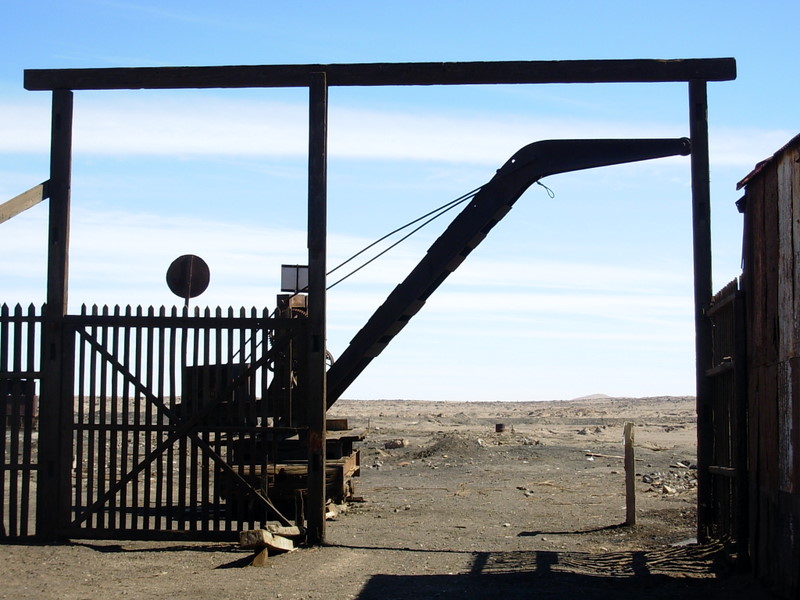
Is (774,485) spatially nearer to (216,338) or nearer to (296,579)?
(296,579)

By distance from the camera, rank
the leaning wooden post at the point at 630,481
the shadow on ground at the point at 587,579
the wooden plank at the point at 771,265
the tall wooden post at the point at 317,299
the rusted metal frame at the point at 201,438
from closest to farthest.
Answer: the wooden plank at the point at 771,265 → the shadow on ground at the point at 587,579 → the rusted metal frame at the point at 201,438 → the tall wooden post at the point at 317,299 → the leaning wooden post at the point at 630,481

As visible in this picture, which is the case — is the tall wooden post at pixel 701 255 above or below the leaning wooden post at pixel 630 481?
above

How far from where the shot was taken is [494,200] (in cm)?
1276

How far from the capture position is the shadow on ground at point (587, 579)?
28.1 ft

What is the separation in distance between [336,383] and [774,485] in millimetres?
6635

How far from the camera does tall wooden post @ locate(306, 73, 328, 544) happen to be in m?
11.7

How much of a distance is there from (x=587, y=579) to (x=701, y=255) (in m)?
4.42

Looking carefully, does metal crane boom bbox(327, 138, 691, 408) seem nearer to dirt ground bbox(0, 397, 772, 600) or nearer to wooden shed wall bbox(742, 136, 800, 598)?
dirt ground bbox(0, 397, 772, 600)

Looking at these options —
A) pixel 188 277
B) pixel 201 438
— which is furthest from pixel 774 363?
pixel 188 277

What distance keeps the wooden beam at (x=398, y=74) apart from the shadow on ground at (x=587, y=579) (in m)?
5.61

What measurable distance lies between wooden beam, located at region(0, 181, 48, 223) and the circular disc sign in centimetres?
183

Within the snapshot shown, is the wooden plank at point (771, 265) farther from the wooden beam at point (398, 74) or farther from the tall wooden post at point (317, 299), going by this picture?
the tall wooden post at point (317, 299)

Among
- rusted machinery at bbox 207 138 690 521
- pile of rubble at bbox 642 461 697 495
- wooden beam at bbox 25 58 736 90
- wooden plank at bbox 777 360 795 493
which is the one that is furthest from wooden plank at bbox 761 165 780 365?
pile of rubble at bbox 642 461 697 495

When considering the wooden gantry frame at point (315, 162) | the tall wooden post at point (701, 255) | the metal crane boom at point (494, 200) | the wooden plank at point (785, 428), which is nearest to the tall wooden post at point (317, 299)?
the wooden gantry frame at point (315, 162)
